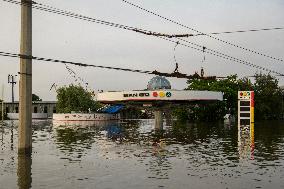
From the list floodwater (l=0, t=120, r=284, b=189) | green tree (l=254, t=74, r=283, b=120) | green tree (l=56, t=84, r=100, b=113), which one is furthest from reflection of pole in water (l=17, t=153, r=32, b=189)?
green tree (l=254, t=74, r=283, b=120)

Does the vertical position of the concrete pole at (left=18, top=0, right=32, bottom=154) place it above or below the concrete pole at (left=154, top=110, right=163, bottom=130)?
above

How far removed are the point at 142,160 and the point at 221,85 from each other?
3183 inches

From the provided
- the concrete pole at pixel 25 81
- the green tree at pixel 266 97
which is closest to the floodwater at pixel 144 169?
the concrete pole at pixel 25 81

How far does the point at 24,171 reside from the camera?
749 inches

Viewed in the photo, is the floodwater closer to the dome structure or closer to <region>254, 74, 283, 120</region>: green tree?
the dome structure

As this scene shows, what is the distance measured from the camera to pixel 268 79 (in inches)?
4818

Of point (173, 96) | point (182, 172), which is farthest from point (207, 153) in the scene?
point (173, 96)

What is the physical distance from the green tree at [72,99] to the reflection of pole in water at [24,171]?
89595 millimetres

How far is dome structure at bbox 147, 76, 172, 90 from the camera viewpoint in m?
67.4

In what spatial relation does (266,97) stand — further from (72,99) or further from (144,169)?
(144,169)

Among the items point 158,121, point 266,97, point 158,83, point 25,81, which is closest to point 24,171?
point 25,81

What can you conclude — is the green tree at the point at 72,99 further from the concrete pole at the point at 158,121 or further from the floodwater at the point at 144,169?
the floodwater at the point at 144,169

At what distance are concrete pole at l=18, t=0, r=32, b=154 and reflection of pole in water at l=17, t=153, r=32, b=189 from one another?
40.2 inches

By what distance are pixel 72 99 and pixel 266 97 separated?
53.8 metres
